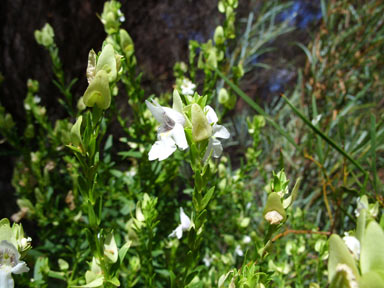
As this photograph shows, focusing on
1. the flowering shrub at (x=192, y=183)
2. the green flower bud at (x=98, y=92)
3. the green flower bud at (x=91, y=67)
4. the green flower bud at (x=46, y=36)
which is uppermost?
the green flower bud at (x=46, y=36)

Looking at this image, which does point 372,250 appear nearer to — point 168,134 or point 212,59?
point 168,134

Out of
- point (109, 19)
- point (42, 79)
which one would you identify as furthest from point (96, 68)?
point (42, 79)

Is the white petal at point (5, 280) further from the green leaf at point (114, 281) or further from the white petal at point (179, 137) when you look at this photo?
the white petal at point (179, 137)

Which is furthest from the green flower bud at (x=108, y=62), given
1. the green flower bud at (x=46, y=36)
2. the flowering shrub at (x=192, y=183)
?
the green flower bud at (x=46, y=36)

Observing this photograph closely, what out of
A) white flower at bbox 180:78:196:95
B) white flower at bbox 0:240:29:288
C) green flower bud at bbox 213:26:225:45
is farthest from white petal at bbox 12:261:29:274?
green flower bud at bbox 213:26:225:45

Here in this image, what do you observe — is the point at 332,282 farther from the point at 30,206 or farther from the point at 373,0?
the point at 373,0

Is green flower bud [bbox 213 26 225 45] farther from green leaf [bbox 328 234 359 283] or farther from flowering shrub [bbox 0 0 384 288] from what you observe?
green leaf [bbox 328 234 359 283]
